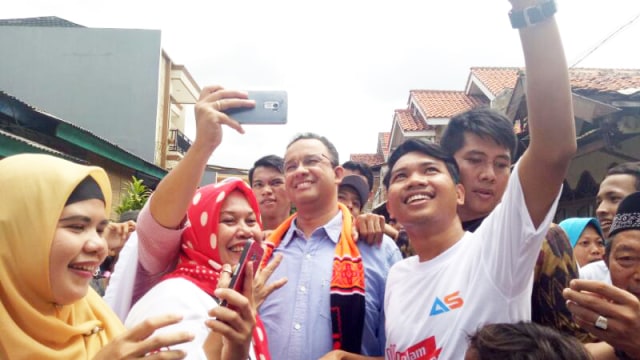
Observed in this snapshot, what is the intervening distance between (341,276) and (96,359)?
1.37 m

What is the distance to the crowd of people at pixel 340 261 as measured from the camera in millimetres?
1613

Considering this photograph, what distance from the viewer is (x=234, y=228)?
2.37 m

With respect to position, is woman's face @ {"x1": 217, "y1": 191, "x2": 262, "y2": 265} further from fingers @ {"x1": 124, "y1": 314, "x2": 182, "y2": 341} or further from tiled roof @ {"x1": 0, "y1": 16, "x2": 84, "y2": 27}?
tiled roof @ {"x1": 0, "y1": 16, "x2": 84, "y2": 27}

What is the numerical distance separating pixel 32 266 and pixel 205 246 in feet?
2.52

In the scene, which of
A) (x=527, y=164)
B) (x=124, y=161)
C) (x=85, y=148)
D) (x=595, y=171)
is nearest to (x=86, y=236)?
(x=527, y=164)

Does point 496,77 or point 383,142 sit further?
point 383,142

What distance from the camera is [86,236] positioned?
1.74m

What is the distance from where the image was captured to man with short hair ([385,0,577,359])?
1619 millimetres

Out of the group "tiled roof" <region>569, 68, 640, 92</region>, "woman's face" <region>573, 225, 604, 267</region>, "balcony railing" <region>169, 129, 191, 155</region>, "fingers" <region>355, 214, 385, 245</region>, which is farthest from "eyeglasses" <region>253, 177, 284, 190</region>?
"balcony railing" <region>169, 129, 191, 155</region>

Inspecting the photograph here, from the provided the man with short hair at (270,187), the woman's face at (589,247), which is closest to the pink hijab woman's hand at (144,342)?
the man with short hair at (270,187)

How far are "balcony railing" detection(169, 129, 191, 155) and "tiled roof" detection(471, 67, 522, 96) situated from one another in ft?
42.7

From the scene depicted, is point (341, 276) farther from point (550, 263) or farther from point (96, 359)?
point (96, 359)

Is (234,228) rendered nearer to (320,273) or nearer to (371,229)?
(320,273)

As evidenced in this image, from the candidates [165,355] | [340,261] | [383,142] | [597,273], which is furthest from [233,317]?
[383,142]
